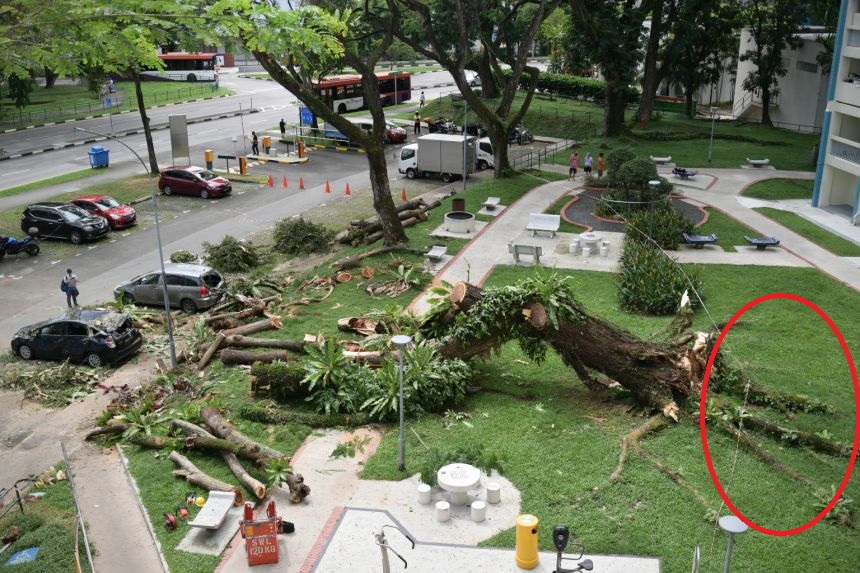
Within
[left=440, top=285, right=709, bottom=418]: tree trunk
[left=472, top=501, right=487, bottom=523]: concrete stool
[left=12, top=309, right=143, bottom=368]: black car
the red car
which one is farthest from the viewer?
the red car

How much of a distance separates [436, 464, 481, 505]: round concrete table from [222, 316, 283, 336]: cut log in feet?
31.4

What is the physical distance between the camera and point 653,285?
23.1m

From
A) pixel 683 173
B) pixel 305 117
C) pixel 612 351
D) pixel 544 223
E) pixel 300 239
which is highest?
pixel 305 117

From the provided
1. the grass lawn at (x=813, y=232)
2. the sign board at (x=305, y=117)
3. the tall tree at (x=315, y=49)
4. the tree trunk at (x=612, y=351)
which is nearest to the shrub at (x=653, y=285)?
the tree trunk at (x=612, y=351)

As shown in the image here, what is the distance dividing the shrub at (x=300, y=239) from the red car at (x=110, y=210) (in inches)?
286

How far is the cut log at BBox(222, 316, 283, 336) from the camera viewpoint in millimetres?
22156

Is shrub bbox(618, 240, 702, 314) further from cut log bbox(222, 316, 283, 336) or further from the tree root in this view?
cut log bbox(222, 316, 283, 336)

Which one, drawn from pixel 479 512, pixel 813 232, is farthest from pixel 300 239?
pixel 813 232

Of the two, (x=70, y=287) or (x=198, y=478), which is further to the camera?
(x=70, y=287)

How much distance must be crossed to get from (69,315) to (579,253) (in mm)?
16437

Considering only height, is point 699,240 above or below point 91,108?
below

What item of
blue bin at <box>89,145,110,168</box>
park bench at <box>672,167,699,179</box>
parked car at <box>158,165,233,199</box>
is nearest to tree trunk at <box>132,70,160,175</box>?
parked car at <box>158,165,233,199</box>

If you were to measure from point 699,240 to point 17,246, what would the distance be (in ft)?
80.1

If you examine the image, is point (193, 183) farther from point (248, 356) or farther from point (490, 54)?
point (248, 356)
